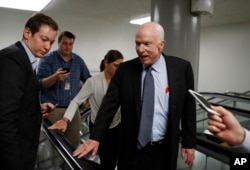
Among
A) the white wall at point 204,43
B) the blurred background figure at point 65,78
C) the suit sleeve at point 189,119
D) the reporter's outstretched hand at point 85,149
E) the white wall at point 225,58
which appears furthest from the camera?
the white wall at point 225,58

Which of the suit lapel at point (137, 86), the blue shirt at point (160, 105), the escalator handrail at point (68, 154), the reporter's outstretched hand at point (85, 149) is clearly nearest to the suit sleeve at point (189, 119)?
the blue shirt at point (160, 105)

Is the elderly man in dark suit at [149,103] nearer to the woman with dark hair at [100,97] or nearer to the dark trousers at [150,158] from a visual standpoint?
the dark trousers at [150,158]

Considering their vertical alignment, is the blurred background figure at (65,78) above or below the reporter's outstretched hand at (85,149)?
above

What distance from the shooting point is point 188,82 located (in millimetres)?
2062

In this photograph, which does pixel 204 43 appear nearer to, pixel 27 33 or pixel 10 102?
pixel 27 33

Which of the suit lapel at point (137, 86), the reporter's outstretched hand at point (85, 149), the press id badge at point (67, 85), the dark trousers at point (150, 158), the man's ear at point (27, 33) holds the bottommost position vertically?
the dark trousers at point (150, 158)

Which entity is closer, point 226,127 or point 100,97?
point 226,127

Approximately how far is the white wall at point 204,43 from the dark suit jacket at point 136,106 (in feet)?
21.7

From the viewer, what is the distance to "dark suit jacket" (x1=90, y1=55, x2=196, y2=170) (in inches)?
76.9

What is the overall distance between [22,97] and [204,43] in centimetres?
1022

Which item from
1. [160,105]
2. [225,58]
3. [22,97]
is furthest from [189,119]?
[225,58]

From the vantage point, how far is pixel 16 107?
4.91ft

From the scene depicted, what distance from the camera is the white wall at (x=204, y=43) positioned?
838cm

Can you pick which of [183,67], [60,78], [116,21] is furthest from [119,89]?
[116,21]
